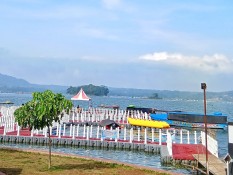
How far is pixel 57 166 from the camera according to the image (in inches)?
839

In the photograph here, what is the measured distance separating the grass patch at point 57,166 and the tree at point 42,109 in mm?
2418

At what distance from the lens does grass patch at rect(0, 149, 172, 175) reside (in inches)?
775

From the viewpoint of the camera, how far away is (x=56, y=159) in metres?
→ 23.9

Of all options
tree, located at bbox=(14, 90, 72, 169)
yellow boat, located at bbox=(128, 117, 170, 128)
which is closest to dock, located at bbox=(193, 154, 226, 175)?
tree, located at bbox=(14, 90, 72, 169)

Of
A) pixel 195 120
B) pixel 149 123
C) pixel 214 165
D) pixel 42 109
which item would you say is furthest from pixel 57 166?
pixel 195 120

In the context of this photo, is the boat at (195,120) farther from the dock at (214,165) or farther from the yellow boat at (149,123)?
the dock at (214,165)

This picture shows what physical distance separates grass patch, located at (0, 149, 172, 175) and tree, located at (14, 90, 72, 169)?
2.42 m

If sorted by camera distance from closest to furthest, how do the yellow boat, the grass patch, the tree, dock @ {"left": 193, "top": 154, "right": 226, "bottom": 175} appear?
the tree, the grass patch, dock @ {"left": 193, "top": 154, "right": 226, "bottom": 175}, the yellow boat

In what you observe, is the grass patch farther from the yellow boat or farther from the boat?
the boat

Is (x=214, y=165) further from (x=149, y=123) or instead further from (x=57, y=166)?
(x=149, y=123)

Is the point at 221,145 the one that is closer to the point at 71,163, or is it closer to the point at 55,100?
the point at 71,163

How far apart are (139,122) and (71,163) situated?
29.4 m

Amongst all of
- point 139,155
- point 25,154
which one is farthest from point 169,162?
point 25,154

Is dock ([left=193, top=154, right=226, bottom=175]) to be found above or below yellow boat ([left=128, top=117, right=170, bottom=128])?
below
